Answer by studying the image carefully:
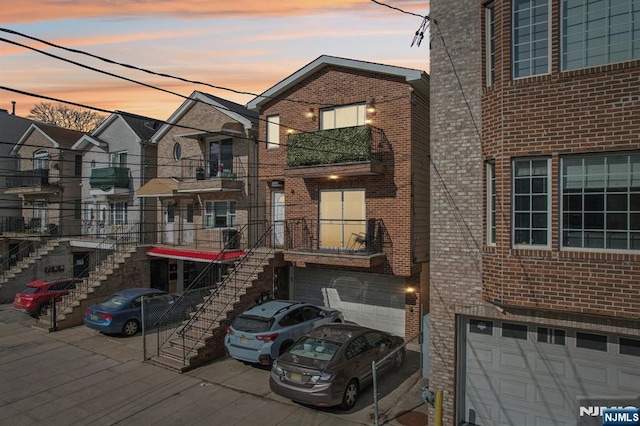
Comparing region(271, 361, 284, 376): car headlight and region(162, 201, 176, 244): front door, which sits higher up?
region(162, 201, 176, 244): front door

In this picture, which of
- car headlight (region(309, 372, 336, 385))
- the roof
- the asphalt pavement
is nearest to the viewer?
car headlight (region(309, 372, 336, 385))

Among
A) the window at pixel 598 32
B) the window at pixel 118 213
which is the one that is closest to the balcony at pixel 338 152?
the window at pixel 598 32

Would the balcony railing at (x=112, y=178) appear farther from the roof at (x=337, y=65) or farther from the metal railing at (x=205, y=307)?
the roof at (x=337, y=65)

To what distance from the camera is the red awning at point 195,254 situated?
58.1 feet

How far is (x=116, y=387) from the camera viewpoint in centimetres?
1120

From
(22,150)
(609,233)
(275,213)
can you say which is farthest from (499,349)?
(22,150)

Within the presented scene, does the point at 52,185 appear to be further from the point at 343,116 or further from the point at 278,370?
the point at 278,370

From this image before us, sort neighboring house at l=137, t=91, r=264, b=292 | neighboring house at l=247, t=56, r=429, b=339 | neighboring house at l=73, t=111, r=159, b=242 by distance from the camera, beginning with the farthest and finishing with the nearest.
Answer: neighboring house at l=73, t=111, r=159, b=242, neighboring house at l=137, t=91, r=264, b=292, neighboring house at l=247, t=56, r=429, b=339

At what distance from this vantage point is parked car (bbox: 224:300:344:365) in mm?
11719

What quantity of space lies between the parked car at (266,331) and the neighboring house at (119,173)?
42.5 ft

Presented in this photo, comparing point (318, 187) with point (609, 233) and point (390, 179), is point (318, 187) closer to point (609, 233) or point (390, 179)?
point (390, 179)

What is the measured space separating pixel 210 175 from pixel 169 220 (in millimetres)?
4314

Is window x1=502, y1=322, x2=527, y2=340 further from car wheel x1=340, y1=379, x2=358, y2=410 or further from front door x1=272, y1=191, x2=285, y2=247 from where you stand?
front door x1=272, y1=191, x2=285, y2=247

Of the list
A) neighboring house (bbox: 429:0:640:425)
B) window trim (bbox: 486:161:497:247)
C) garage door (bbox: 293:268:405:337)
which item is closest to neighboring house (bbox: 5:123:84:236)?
garage door (bbox: 293:268:405:337)
